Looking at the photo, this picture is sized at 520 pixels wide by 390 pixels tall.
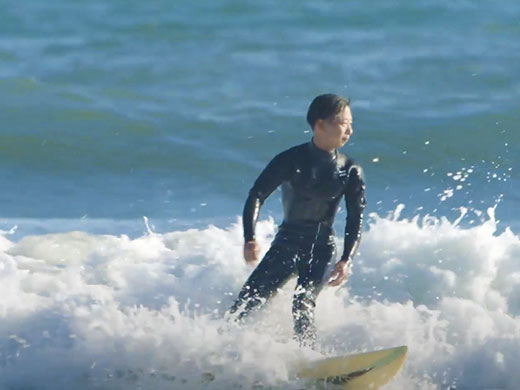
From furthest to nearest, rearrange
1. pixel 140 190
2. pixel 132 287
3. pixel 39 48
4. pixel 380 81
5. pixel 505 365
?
pixel 39 48
pixel 380 81
pixel 140 190
pixel 132 287
pixel 505 365

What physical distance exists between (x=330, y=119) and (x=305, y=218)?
0.53 meters

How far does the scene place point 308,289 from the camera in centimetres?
608

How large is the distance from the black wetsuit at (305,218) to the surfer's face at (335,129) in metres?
0.07

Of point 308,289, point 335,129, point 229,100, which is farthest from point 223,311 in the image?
point 229,100

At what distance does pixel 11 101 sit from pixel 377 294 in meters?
7.81

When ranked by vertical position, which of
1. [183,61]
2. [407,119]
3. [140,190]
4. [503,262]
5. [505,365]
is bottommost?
[505,365]

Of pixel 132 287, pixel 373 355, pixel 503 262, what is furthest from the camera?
pixel 503 262

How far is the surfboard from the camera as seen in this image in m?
5.86

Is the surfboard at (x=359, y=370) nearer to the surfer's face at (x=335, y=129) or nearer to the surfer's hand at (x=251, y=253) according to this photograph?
the surfer's hand at (x=251, y=253)

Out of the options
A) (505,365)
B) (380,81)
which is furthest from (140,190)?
(505,365)

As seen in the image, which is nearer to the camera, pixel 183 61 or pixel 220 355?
pixel 220 355

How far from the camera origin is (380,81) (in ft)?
48.9

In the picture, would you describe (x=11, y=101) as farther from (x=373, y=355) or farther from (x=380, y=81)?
(x=373, y=355)

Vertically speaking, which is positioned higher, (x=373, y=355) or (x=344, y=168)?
(x=344, y=168)
